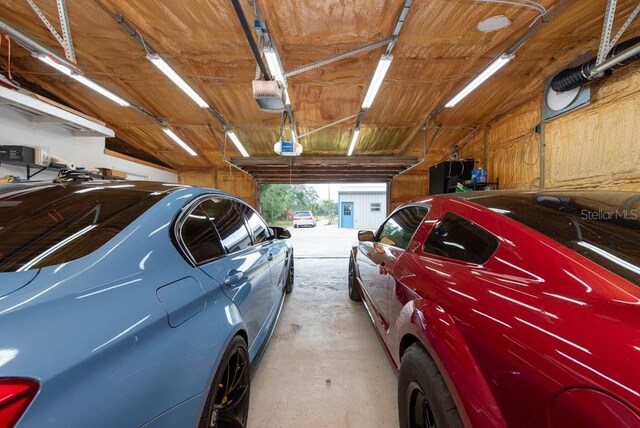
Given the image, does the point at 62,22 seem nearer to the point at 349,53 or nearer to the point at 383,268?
the point at 349,53

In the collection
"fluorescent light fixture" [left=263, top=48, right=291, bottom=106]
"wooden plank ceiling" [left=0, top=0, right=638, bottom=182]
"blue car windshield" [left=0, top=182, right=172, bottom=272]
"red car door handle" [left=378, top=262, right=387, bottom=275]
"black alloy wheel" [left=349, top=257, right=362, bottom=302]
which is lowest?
"black alloy wheel" [left=349, top=257, right=362, bottom=302]

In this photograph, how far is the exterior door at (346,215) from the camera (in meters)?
20.8

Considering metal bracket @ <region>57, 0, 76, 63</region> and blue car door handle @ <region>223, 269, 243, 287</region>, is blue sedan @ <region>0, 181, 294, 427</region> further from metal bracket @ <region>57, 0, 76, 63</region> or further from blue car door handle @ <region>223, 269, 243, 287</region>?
metal bracket @ <region>57, 0, 76, 63</region>

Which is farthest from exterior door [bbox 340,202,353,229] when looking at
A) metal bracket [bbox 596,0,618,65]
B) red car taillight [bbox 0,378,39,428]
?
red car taillight [bbox 0,378,39,428]

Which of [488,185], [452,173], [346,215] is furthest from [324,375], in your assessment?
[346,215]

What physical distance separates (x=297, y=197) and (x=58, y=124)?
86.4 feet

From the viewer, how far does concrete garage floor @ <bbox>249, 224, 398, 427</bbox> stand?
1652 mm

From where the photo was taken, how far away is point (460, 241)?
49.9 inches

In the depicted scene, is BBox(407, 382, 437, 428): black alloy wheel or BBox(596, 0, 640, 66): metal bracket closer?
BBox(407, 382, 437, 428): black alloy wheel

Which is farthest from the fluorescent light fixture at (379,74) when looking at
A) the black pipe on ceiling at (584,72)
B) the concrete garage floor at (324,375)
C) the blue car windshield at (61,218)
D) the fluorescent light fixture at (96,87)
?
the fluorescent light fixture at (96,87)

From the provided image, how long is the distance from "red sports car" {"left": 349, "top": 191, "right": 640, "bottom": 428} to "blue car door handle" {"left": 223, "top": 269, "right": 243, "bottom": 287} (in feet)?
3.15

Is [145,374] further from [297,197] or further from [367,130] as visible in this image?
[297,197]

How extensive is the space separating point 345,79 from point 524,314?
425 centimetres

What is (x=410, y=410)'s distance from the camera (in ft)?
4.20
